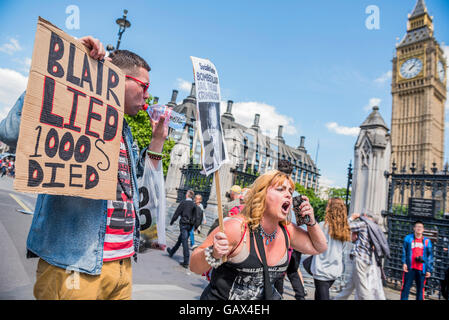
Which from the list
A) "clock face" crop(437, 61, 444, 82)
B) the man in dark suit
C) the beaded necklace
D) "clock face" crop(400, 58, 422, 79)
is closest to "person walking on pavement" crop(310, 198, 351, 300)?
the beaded necklace

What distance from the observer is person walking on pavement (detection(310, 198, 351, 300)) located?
4434 mm

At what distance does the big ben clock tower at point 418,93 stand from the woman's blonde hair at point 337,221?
236ft

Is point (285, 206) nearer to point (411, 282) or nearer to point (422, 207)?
point (411, 282)

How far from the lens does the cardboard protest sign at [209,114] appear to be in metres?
1.79

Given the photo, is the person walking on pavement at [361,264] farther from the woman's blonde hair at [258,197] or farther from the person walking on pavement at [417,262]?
the woman's blonde hair at [258,197]

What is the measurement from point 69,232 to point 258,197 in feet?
4.23

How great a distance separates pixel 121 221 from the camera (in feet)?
6.01

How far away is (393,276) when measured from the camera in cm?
803

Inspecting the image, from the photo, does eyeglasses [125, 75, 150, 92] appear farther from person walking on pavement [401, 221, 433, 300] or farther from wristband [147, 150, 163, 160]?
person walking on pavement [401, 221, 433, 300]

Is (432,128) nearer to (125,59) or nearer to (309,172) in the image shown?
(309,172)

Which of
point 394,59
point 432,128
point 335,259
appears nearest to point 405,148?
point 432,128

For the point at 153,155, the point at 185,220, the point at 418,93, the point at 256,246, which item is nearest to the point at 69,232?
the point at 153,155

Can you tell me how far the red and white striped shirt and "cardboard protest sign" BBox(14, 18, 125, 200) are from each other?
0.22 metres

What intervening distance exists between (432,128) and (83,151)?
8618 centimetres
